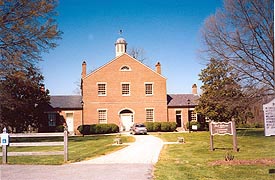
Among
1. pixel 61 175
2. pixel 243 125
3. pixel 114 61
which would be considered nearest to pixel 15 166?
pixel 61 175

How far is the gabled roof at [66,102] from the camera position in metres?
35.3

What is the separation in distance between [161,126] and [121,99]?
5349 millimetres

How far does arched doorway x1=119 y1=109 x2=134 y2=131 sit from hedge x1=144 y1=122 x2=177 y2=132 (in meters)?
2.01

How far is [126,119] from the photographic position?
1391 inches

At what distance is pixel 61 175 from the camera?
26.7 feet

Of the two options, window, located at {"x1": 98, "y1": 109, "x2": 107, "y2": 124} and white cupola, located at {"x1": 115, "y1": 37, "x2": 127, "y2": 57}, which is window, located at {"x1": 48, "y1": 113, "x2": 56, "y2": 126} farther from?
white cupola, located at {"x1": 115, "y1": 37, "x2": 127, "y2": 57}

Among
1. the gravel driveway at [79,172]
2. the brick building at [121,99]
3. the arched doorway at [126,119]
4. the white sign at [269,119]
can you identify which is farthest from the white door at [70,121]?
the white sign at [269,119]

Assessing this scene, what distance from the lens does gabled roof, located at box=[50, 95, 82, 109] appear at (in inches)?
1391

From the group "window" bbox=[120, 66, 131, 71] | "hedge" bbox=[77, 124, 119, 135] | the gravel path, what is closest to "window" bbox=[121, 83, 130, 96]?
"window" bbox=[120, 66, 131, 71]

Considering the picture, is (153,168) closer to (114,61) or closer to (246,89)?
Result: (246,89)

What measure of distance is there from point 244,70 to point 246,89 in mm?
1238

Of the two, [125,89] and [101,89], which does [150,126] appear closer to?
[125,89]

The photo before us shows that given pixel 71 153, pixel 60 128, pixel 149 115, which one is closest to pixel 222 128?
pixel 71 153

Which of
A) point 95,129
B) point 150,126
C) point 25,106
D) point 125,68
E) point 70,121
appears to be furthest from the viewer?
point 125,68
